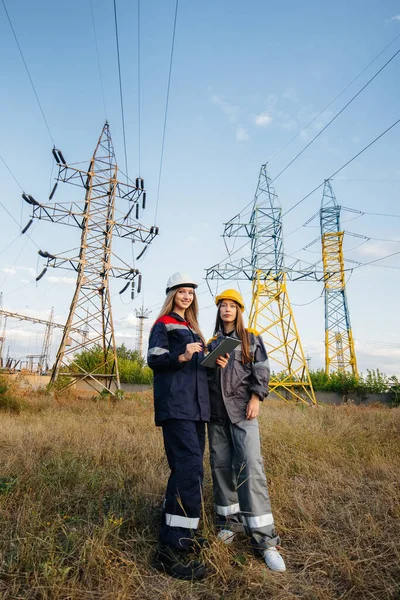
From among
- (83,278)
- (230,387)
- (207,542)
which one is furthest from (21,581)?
(83,278)

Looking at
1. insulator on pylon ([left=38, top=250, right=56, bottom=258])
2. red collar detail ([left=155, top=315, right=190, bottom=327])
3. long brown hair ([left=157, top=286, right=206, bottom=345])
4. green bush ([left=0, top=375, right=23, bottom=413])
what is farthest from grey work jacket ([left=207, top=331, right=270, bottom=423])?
insulator on pylon ([left=38, top=250, right=56, bottom=258])

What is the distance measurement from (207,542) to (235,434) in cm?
73

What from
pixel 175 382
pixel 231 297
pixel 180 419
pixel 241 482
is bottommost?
pixel 241 482

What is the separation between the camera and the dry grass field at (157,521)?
2.08 metres

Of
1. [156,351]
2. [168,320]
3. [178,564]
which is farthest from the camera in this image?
[168,320]

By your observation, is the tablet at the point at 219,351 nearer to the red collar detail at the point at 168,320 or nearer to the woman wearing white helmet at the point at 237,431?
the woman wearing white helmet at the point at 237,431

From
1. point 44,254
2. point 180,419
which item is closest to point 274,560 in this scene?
point 180,419

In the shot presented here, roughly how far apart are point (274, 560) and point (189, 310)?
6.06ft

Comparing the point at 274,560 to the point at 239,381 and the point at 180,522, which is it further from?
the point at 239,381

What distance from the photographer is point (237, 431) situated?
275 centimetres

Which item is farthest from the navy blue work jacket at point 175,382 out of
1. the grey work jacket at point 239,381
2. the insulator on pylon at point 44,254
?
the insulator on pylon at point 44,254

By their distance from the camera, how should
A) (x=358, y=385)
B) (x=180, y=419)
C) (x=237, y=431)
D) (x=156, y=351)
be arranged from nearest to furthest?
(x=180, y=419)
(x=156, y=351)
(x=237, y=431)
(x=358, y=385)

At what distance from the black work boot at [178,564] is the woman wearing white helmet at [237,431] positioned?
14.2 inches

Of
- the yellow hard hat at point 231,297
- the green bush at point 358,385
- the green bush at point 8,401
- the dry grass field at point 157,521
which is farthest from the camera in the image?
the green bush at point 358,385
